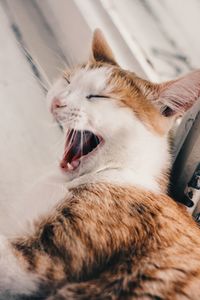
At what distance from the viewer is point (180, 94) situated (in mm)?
1359

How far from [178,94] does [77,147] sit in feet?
1.13

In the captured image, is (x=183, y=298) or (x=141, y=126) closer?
(x=183, y=298)

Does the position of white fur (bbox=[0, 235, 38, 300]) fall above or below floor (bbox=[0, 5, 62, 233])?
below

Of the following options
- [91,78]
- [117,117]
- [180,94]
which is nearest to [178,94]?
[180,94]

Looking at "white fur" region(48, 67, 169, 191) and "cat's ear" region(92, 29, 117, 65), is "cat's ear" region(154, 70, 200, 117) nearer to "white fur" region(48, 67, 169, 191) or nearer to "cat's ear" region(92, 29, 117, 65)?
"white fur" region(48, 67, 169, 191)

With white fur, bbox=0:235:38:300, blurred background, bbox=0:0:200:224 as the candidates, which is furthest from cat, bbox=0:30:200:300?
blurred background, bbox=0:0:200:224

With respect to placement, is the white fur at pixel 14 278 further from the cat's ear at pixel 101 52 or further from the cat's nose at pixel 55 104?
the cat's ear at pixel 101 52

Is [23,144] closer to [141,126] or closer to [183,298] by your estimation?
[141,126]

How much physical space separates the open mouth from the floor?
0.44 ft

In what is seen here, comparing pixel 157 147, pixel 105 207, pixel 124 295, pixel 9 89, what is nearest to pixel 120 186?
pixel 105 207

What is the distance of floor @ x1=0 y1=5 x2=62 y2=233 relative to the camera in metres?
1.62

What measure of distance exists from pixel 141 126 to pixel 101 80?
0.64 ft

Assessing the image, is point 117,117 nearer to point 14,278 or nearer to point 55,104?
point 55,104

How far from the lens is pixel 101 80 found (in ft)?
4.87
